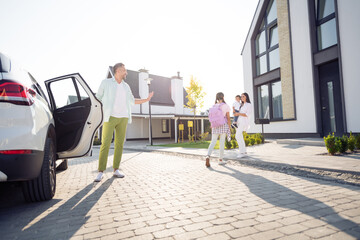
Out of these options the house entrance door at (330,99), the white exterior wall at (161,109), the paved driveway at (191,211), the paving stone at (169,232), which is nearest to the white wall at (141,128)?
the white exterior wall at (161,109)

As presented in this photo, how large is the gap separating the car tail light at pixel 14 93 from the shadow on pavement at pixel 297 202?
9.10ft

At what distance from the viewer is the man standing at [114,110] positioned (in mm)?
3898

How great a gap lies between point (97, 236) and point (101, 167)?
7.38 feet

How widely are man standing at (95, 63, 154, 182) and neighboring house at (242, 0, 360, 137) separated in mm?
8191

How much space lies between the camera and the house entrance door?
346 inches

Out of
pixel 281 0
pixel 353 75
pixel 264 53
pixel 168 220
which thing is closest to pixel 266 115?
pixel 264 53

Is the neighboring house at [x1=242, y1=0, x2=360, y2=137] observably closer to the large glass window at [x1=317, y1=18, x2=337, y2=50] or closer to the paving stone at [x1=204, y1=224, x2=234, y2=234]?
the large glass window at [x1=317, y1=18, x2=337, y2=50]

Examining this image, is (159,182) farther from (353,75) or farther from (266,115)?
(266,115)

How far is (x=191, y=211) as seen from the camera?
2.28 m

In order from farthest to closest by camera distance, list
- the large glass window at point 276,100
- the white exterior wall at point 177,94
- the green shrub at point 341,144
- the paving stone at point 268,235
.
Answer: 1. the white exterior wall at point 177,94
2. the large glass window at point 276,100
3. the green shrub at point 341,144
4. the paving stone at point 268,235

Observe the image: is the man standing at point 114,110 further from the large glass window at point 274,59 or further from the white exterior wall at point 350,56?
the large glass window at point 274,59

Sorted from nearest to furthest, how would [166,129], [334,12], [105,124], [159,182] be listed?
[159,182], [105,124], [334,12], [166,129]

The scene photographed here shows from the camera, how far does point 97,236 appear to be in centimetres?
179

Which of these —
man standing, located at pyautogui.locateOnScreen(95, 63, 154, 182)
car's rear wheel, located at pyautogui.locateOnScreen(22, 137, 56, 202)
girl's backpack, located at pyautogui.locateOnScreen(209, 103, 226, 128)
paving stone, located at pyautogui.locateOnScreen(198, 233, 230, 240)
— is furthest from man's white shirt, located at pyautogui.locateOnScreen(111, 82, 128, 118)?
paving stone, located at pyautogui.locateOnScreen(198, 233, 230, 240)
